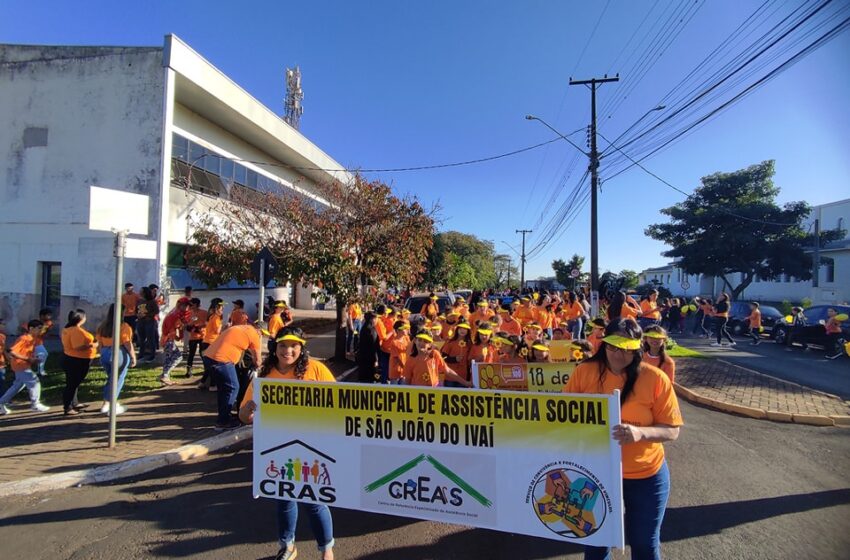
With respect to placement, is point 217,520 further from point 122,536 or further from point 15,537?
point 15,537

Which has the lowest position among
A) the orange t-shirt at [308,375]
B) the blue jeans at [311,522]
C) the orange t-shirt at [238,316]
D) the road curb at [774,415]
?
the road curb at [774,415]

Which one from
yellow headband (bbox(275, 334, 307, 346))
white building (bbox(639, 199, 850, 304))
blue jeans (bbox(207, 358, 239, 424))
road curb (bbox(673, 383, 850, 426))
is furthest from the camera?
white building (bbox(639, 199, 850, 304))

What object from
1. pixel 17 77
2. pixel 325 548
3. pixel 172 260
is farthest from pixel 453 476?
pixel 17 77

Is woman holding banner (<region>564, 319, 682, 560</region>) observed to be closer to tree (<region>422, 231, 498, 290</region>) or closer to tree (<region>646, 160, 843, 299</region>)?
tree (<region>422, 231, 498, 290</region>)

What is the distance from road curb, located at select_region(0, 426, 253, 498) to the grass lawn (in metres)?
3.06

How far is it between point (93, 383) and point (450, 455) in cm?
832

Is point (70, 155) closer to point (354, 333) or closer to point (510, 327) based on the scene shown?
point (354, 333)

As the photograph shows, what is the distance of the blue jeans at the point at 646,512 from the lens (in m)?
2.48

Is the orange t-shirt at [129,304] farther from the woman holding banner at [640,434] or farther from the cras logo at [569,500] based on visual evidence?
the woman holding banner at [640,434]

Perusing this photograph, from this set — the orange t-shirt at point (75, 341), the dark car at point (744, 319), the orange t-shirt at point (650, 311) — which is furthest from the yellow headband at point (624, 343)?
the dark car at point (744, 319)

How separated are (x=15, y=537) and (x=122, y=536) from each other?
874 mm

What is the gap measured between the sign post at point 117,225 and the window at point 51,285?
9.95m

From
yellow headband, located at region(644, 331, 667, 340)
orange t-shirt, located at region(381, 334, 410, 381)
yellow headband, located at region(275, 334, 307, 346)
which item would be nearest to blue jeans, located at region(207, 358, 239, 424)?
orange t-shirt, located at region(381, 334, 410, 381)

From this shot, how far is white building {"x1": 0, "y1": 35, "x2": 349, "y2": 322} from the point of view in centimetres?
1152
